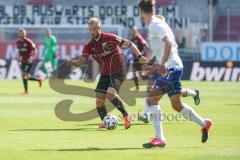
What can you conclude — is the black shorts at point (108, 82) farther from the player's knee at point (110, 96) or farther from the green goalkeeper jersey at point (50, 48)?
the green goalkeeper jersey at point (50, 48)

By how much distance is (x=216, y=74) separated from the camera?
38.4 m

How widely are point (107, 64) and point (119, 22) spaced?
34.9 meters

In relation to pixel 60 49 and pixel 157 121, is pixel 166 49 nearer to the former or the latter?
pixel 157 121

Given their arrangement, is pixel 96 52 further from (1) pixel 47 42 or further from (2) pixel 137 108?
(1) pixel 47 42

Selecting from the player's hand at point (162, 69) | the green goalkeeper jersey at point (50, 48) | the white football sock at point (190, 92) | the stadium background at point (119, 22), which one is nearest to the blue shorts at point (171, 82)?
the player's hand at point (162, 69)

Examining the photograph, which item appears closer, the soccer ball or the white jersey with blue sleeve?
the white jersey with blue sleeve

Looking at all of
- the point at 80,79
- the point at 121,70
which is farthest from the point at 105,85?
the point at 80,79

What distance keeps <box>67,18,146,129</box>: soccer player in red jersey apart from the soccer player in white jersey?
3.15 meters

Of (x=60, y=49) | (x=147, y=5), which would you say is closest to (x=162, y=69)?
(x=147, y=5)

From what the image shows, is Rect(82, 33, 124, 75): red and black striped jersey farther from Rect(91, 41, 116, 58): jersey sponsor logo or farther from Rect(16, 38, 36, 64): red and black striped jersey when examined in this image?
Rect(16, 38, 36, 64): red and black striped jersey

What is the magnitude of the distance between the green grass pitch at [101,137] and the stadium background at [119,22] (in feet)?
67.6

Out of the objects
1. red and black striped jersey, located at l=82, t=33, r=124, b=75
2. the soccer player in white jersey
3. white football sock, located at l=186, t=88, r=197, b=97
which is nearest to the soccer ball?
red and black striped jersey, located at l=82, t=33, r=124, b=75

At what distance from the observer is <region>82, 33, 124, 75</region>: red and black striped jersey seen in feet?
52.4

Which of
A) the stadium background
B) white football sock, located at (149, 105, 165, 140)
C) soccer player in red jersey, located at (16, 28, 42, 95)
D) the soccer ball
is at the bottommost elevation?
the stadium background
